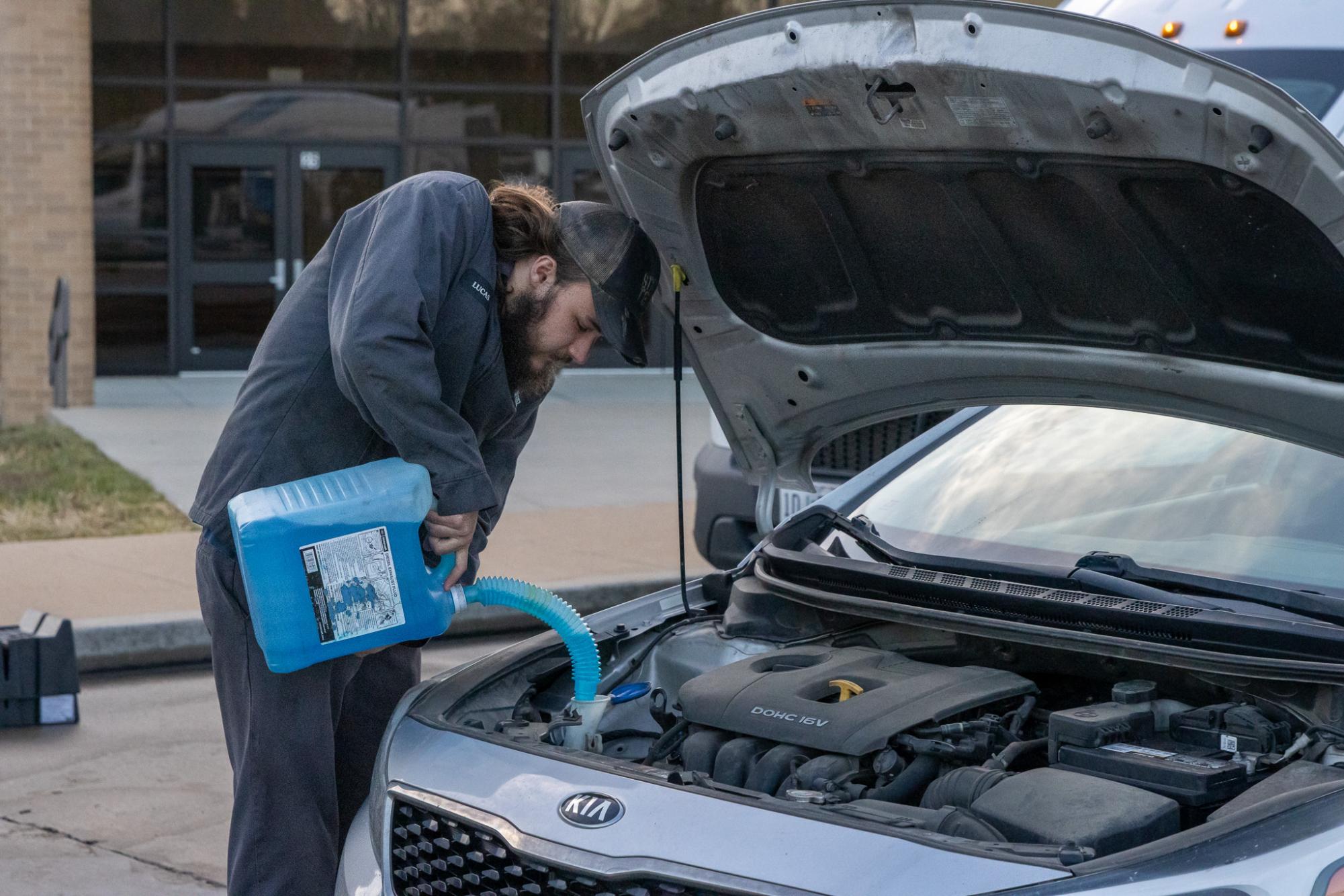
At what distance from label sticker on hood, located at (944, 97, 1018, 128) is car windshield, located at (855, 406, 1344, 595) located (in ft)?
3.21

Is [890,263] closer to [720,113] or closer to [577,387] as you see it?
[720,113]

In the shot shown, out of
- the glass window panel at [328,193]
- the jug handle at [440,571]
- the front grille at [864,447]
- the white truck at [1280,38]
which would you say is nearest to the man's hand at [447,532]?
the jug handle at [440,571]

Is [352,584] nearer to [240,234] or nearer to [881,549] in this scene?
[881,549]

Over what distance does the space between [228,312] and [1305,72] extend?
11891 millimetres

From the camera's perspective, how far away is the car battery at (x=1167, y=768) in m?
2.60

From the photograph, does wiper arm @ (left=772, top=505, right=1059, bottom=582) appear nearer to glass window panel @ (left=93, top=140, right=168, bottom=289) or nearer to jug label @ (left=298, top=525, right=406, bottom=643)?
jug label @ (left=298, top=525, right=406, bottom=643)

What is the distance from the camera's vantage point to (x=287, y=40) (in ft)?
52.2

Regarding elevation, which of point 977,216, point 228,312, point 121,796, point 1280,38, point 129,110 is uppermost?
point 129,110

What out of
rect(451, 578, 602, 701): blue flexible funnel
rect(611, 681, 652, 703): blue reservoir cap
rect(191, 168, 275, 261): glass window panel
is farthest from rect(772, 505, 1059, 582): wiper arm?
rect(191, 168, 275, 261): glass window panel

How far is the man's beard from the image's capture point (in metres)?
3.37

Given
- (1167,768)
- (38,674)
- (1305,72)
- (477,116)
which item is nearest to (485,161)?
(477,116)

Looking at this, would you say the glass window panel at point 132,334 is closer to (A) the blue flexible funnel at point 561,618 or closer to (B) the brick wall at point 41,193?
(B) the brick wall at point 41,193

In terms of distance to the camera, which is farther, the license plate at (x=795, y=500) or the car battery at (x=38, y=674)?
the license plate at (x=795, y=500)

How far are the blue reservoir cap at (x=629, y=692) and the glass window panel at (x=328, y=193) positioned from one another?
1311cm
